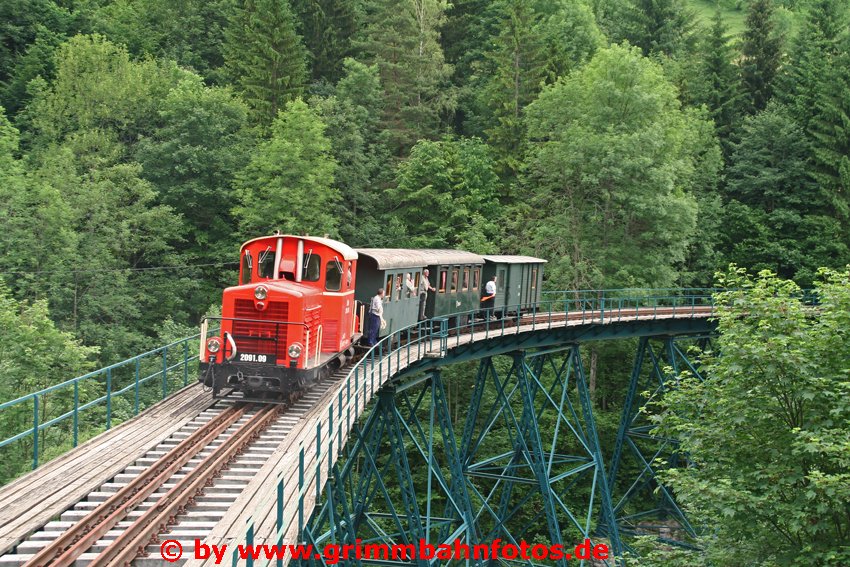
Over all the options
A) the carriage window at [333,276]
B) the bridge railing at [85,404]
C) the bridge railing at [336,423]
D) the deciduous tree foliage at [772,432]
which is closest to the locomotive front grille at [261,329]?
the bridge railing at [336,423]

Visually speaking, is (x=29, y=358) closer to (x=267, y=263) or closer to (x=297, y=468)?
(x=267, y=263)

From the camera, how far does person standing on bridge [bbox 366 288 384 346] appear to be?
16641 mm

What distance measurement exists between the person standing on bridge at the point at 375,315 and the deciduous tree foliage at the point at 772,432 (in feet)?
19.5

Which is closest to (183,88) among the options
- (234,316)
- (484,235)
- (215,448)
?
(484,235)

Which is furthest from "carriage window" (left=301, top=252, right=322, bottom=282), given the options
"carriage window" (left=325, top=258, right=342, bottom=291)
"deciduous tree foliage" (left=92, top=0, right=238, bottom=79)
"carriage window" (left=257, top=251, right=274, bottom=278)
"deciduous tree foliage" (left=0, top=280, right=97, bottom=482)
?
"deciduous tree foliage" (left=92, top=0, right=238, bottom=79)

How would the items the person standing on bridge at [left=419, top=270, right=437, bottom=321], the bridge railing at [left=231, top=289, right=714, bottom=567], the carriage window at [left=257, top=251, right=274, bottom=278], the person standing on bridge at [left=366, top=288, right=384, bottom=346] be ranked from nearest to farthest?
the bridge railing at [left=231, top=289, right=714, bottom=567] → the carriage window at [left=257, top=251, right=274, bottom=278] → the person standing on bridge at [left=366, top=288, right=384, bottom=346] → the person standing on bridge at [left=419, top=270, right=437, bottom=321]

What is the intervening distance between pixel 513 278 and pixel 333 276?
37.1 ft

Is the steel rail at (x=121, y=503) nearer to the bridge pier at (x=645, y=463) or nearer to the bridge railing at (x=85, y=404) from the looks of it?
the bridge railing at (x=85, y=404)

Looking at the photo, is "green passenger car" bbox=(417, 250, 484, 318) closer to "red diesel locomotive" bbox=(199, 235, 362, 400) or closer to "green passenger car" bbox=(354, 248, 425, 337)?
"green passenger car" bbox=(354, 248, 425, 337)

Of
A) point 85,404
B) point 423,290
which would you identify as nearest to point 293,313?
point 423,290

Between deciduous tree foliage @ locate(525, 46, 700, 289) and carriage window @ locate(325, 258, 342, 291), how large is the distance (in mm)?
18992

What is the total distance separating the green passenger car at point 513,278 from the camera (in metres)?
24.4

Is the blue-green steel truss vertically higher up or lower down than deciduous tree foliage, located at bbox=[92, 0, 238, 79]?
lower down

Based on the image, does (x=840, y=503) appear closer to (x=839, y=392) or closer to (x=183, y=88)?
(x=839, y=392)
